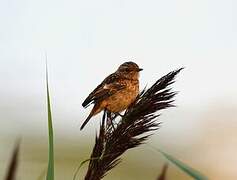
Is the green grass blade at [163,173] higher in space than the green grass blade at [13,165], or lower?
lower

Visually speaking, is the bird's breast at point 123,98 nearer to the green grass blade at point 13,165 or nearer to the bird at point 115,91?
the bird at point 115,91

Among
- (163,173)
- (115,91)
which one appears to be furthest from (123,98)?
(163,173)

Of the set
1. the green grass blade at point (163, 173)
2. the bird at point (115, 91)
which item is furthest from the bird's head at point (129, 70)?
the green grass blade at point (163, 173)

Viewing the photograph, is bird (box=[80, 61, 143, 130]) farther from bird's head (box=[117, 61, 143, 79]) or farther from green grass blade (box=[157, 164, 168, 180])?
green grass blade (box=[157, 164, 168, 180])

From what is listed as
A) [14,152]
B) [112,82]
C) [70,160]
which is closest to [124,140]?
[14,152]

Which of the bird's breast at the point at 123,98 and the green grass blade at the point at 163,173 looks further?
the bird's breast at the point at 123,98

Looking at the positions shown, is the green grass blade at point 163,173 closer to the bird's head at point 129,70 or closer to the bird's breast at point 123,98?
the bird's breast at point 123,98

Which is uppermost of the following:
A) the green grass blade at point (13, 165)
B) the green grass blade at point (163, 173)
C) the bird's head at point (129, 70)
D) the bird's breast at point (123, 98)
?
the bird's head at point (129, 70)

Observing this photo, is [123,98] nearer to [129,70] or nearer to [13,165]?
[129,70]

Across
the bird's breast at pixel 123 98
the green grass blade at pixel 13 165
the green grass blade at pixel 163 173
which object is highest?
the bird's breast at pixel 123 98

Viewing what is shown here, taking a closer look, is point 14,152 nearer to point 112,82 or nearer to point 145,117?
point 145,117
